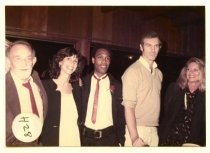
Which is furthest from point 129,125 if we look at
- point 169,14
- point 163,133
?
point 169,14

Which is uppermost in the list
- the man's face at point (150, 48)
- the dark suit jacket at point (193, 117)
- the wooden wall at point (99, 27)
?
Result: the wooden wall at point (99, 27)

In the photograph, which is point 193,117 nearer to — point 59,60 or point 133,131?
point 133,131

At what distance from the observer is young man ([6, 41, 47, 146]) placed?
7.43 feet

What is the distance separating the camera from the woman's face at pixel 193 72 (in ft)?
7.90

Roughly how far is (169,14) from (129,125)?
82cm

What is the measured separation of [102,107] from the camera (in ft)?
7.72

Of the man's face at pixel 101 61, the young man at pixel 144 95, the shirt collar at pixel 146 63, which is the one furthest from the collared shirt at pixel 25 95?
the shirt collar at pixel 146 63

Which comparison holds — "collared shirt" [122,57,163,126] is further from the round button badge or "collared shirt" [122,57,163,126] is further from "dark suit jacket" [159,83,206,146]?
the round button badge

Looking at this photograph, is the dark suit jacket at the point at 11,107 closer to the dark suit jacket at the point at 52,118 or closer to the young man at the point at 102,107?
the dark suit jacket at the point at 52,118

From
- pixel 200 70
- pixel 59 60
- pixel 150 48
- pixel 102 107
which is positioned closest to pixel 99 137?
pixel 102 107

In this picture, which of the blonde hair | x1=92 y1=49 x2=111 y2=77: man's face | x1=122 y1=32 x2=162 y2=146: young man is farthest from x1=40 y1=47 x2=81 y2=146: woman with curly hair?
the blonde hair

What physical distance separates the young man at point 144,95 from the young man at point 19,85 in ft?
2.02

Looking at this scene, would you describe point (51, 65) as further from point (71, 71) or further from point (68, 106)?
point (68, 106)
